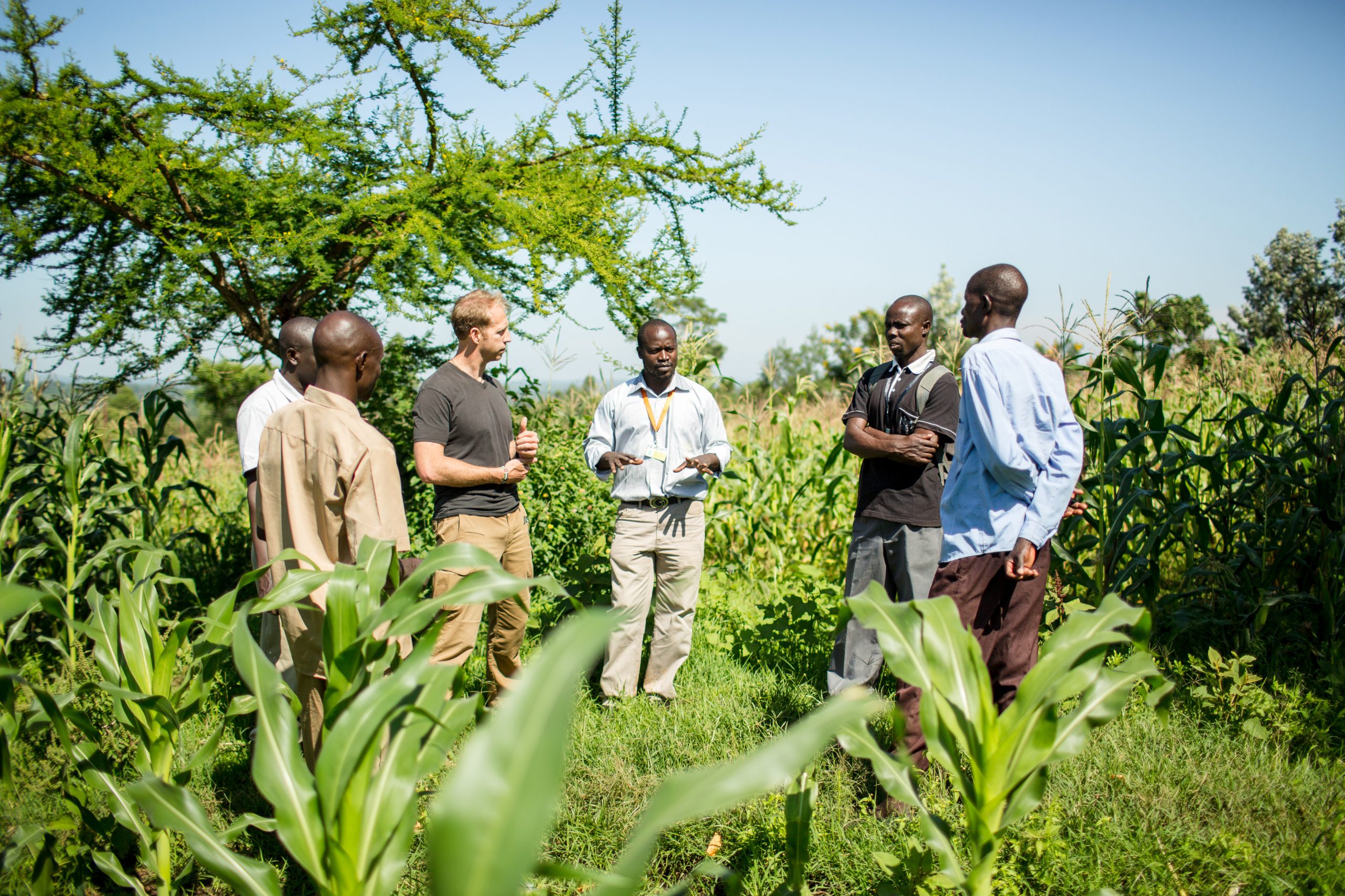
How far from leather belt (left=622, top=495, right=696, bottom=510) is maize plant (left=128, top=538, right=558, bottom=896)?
232cm

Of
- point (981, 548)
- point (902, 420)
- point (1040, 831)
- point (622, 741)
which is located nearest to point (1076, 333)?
point (902, 420)

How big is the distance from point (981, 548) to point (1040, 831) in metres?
1.04

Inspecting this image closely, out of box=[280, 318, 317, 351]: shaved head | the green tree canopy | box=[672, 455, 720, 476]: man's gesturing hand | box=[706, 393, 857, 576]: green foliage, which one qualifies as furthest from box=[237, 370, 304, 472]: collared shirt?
the green tree canopy

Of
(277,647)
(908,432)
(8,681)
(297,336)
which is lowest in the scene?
(277,647)

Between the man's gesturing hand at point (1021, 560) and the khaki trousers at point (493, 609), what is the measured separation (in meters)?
2.22

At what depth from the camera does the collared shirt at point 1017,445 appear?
→ 3.00 metres

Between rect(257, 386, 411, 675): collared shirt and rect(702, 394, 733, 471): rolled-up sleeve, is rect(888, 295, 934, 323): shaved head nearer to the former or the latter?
rect(702, 394, 733, 471): rolled-up sleeve

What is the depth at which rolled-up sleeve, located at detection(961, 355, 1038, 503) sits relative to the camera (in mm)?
2971

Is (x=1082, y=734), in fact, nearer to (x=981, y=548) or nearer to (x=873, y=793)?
(x=981, y=548)

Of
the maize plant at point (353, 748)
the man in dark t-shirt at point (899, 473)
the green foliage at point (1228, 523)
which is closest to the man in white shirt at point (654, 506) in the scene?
the man in dark t-shirt at point (899, 473)

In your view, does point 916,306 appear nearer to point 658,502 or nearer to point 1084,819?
point 658,502

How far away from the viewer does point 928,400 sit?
157 inches

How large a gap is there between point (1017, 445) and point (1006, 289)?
27.6 inches

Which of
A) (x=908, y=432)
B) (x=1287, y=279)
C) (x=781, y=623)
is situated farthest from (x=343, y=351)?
(x=1287, y=279)
